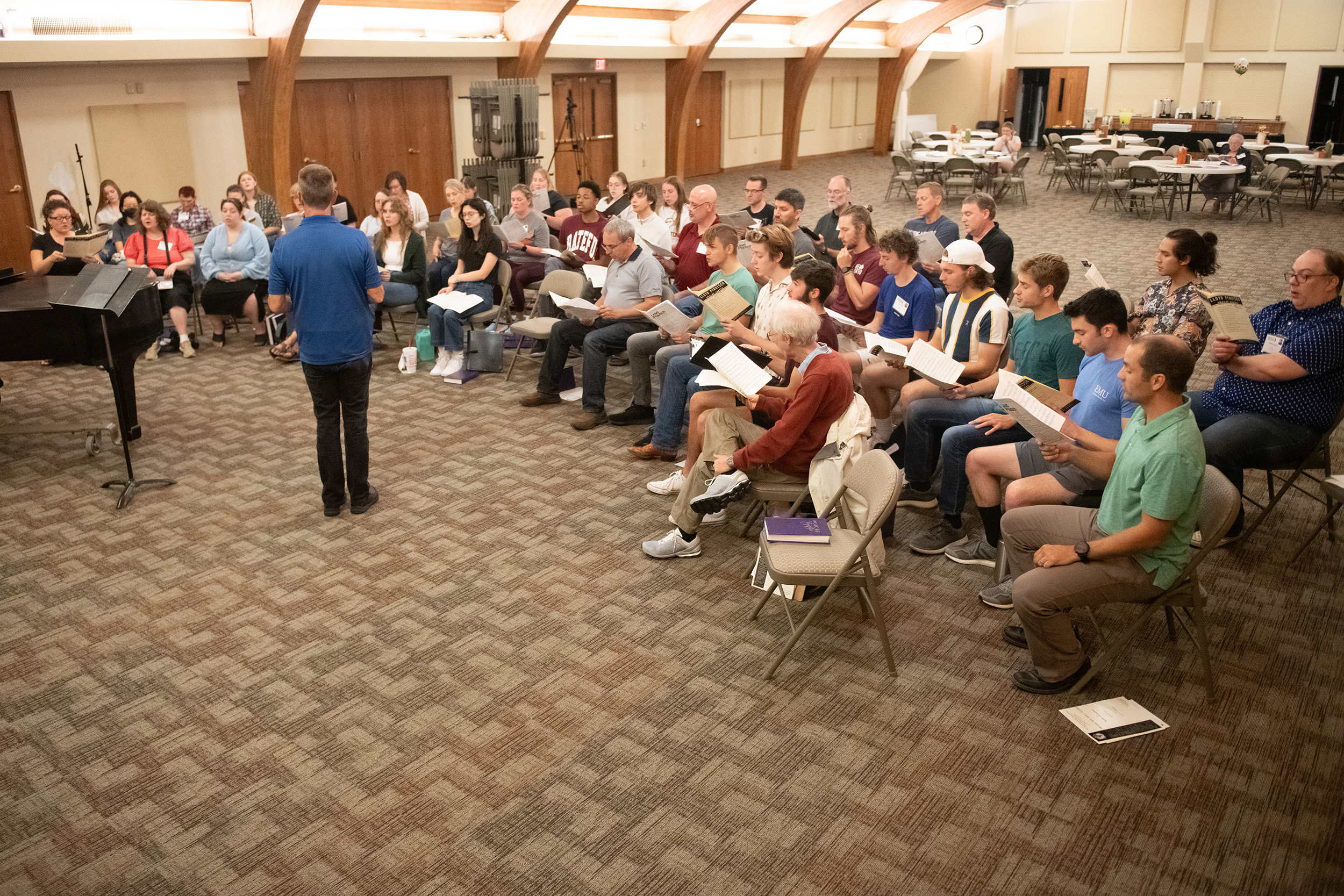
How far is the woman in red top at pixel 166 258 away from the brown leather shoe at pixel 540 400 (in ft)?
10.7

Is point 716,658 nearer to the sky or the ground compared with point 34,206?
nearer to the ground

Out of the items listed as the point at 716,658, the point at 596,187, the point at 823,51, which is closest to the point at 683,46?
the point at 823,51

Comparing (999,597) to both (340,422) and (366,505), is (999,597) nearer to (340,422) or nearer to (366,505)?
(366,505)

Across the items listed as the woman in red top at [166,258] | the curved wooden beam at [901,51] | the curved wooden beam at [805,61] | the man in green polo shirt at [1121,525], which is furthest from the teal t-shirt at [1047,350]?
the curved wooden beam at [901,51]

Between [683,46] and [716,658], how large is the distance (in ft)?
56.3

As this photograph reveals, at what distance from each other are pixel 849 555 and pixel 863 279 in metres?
2.98

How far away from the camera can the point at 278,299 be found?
4715 millimetres

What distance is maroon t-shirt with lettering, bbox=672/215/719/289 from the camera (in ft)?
22.9

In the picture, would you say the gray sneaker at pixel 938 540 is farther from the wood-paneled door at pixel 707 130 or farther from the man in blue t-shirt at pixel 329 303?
the wood-paneled door at pixel 707 130

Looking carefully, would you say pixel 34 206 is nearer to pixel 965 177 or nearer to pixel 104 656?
pixel 104 656

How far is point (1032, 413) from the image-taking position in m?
3.76

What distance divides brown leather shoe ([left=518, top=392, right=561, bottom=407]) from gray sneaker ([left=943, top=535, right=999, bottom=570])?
10.5ft

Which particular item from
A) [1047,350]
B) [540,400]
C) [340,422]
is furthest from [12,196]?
[1047,350]

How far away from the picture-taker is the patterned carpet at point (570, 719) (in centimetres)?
291
